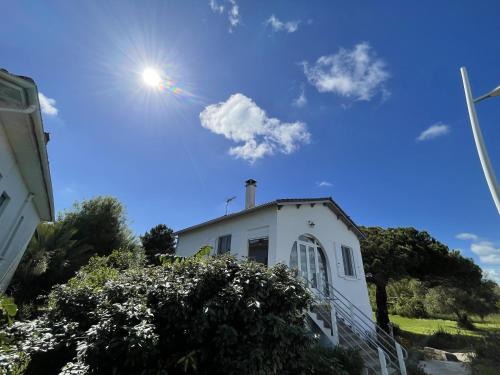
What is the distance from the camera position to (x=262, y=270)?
5.50 meters

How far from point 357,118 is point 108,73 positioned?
29.9 feet

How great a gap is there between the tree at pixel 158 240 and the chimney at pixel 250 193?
45.9 feet

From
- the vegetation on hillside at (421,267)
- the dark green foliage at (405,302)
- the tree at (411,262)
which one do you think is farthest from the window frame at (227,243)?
the dark green foliage at (405,302)

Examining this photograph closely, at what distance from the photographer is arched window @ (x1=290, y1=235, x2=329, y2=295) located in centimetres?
1144

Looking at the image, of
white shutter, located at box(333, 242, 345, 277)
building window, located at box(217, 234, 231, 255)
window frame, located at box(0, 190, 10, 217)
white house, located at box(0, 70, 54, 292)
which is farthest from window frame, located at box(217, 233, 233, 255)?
window frame, located at box(0, 190, 10, 217)

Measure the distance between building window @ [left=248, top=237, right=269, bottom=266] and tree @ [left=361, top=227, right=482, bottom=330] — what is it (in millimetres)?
9498

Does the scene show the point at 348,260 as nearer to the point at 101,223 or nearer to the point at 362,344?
the point at 362,344

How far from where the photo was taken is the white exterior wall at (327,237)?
36.6 feet

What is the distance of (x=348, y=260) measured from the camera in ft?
47.2

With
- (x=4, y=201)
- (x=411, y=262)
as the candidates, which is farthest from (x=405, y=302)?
(x=4, y=201)

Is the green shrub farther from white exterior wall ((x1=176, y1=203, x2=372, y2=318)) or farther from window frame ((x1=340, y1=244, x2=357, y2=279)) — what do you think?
window frame ((x1=340, y1=244, x2=357, y2=279))

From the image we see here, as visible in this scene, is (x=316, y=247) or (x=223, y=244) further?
(x=223, y=244)

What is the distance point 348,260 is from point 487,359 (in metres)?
6.30

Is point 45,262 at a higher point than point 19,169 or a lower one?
lower
